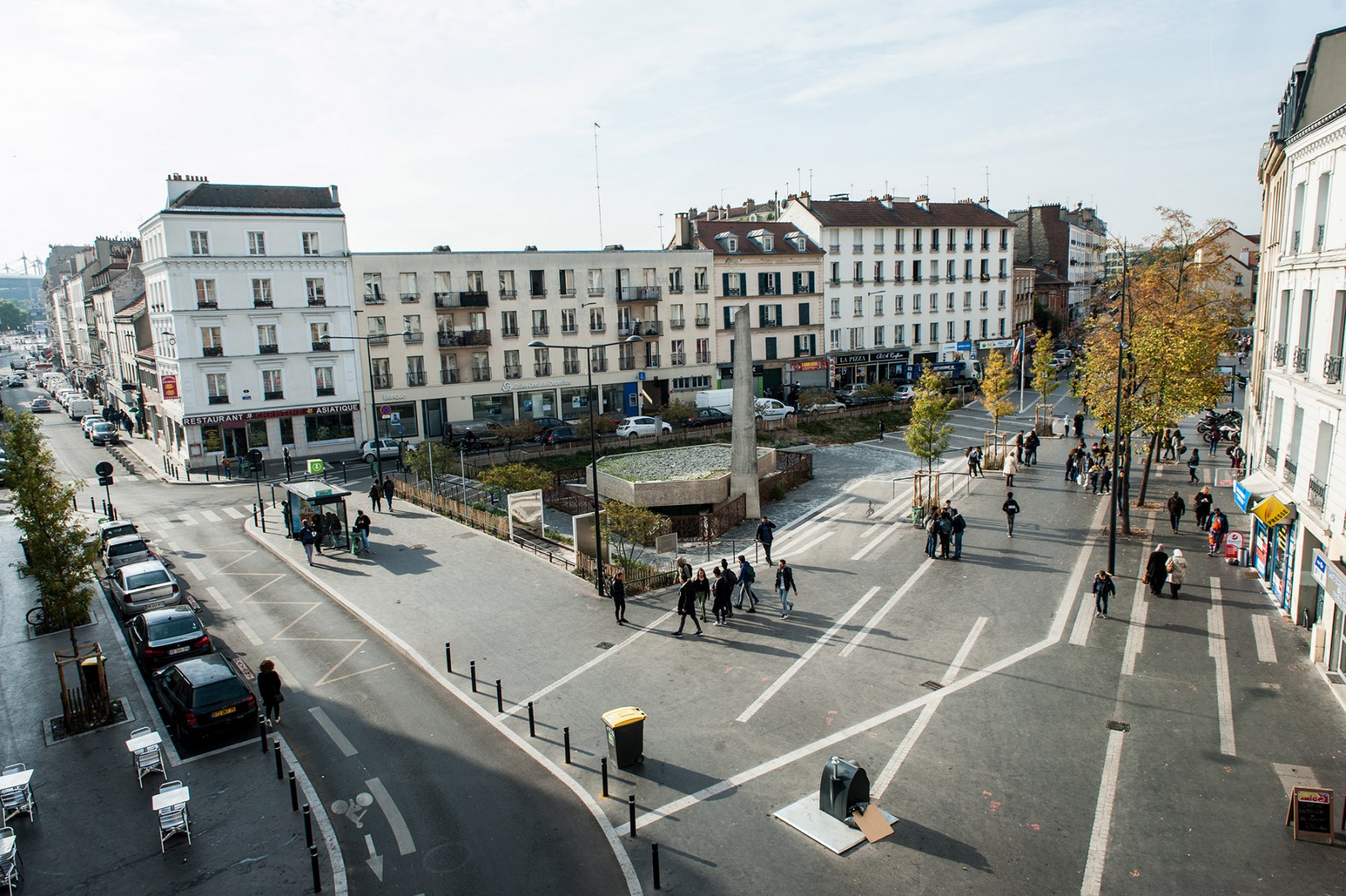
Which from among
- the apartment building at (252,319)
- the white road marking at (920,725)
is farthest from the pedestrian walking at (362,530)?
the apartment building at (252,319)

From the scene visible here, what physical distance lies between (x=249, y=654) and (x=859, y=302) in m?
56.6

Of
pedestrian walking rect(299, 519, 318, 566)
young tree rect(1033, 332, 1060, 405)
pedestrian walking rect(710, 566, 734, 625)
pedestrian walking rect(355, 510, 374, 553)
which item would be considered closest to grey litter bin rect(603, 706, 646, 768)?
pedestrian walking rect(710, 566, 734, 625)

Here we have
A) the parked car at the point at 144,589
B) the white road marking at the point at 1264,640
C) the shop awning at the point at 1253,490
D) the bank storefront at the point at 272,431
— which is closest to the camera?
the white road marking at the point at 1264,640

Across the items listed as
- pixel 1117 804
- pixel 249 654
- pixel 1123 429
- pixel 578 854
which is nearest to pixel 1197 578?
pixel 1123 429

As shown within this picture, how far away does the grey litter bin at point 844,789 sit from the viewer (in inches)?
468

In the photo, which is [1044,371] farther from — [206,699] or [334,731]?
[206,699]

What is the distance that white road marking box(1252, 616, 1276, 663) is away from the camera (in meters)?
17.6

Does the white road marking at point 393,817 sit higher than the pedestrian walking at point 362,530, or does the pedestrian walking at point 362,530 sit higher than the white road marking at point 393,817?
the pedestrian walking at point 362,530

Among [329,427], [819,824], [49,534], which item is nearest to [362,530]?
[49,534]

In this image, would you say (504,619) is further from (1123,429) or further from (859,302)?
(859,302)

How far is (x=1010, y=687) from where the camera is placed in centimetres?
1630

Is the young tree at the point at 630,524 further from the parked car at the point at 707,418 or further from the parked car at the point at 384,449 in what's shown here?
the parked car at the point at 707,418

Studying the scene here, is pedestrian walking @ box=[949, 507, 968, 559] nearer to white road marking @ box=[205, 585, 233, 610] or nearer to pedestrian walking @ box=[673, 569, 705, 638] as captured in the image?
pedestrian walking @ box=[673, 569, 705, 638]

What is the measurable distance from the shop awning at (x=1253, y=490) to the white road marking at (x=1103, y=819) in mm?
10168
